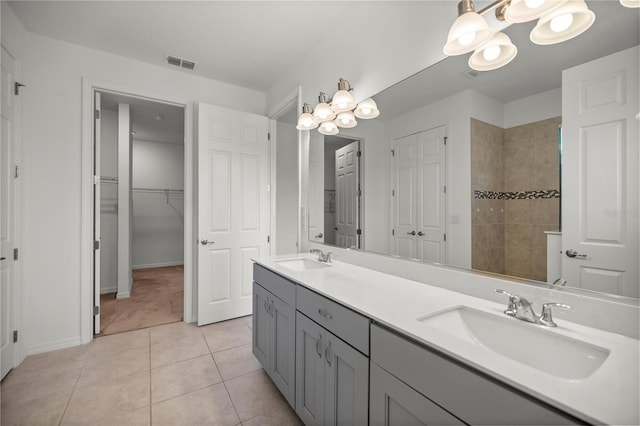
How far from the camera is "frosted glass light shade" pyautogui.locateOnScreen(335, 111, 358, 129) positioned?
1989 mm

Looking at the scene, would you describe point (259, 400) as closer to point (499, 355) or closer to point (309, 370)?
point (309, 370)

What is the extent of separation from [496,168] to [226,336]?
2614 mm

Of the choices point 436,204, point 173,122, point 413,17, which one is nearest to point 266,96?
point 173,122

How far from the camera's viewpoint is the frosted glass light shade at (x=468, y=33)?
108cm

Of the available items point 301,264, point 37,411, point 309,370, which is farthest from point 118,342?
point 309,370

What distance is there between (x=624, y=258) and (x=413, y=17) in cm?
151

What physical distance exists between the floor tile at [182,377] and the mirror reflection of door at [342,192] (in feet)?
4.38

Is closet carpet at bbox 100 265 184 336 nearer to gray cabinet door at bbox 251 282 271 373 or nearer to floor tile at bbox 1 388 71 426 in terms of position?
floor tile at bbox 1 388 71 426

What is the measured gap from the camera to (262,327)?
1.95 metres

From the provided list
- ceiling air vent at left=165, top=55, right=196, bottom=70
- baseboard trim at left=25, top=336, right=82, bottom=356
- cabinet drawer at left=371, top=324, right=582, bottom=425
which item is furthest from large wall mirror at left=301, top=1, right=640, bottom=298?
baseboard trim at left=25, top=336, right=82, bottom=356

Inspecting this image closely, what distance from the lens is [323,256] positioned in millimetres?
2150

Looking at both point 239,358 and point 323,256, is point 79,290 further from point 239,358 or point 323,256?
point 323,256

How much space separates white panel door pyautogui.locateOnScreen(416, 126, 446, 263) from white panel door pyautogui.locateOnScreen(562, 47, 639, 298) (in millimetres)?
504

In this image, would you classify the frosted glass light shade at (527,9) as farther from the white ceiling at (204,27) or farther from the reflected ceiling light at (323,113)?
the reflected ceiling light at (323,113)
